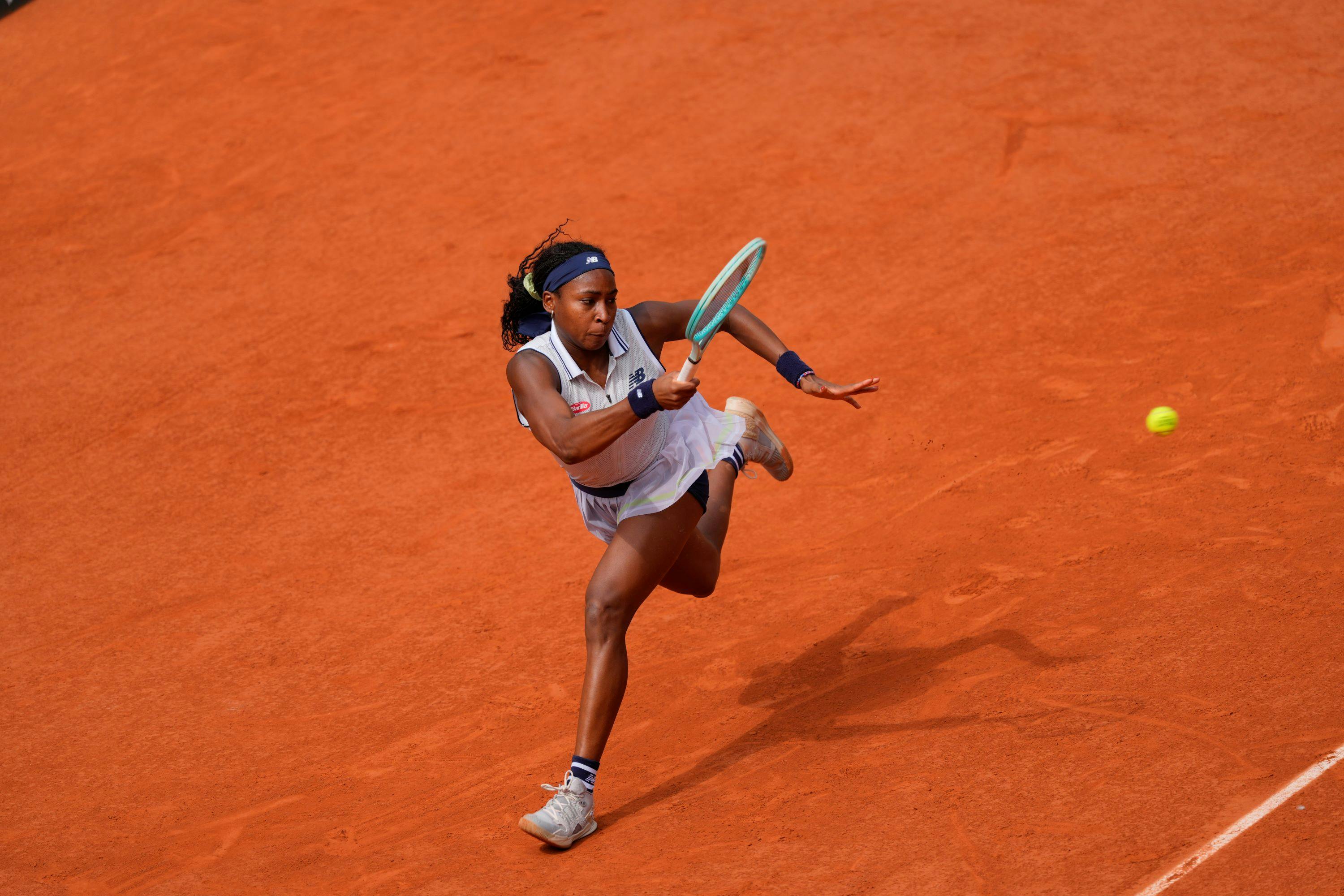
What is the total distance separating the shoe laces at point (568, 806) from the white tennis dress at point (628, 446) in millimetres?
1016

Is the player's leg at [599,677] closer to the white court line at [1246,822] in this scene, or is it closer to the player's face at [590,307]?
the player's face at [590,307]

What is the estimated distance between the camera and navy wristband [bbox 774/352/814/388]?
4770mm

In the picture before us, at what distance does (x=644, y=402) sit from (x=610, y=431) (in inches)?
6.0

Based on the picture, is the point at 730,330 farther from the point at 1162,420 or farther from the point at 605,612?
the point at 1162,420

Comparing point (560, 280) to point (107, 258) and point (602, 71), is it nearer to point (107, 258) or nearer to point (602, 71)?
point (107, 258)

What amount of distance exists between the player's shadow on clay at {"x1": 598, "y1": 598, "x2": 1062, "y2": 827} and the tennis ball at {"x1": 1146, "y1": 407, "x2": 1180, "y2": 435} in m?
1.74

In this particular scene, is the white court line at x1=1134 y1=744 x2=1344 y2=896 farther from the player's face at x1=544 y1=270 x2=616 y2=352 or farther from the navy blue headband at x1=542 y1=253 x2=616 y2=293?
the navy blue headband at x1=542 y1=253 x2=616 y2=293

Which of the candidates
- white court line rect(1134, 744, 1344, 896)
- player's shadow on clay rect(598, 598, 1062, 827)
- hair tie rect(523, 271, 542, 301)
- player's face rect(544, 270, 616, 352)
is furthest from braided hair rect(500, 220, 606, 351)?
white court line rect(1134, 744, 1344, 896)

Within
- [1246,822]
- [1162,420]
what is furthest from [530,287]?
[1162,420]

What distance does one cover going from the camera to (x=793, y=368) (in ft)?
15.8

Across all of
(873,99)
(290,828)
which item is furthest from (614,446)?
(873,99)

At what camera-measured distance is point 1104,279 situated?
8.85m

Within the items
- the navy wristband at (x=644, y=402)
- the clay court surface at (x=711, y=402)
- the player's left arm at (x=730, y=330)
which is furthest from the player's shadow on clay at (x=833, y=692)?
the navy wristband at (x=644, y=402)

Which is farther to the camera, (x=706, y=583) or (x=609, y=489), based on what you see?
(x=706, y=583)
